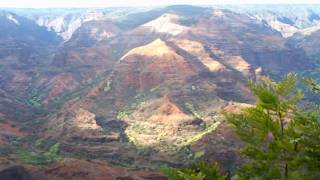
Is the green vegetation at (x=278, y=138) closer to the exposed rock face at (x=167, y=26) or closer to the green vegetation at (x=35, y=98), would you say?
the green vegetation at (x=35, y=98)

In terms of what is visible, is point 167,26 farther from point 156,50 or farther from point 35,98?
point 156,50

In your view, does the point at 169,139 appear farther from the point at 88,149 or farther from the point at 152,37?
the point at 152,37

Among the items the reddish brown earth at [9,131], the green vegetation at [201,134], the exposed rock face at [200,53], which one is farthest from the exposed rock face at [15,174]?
the exposed rock face at [200,53]

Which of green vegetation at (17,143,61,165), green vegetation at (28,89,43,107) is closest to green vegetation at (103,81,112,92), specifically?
green vegetation at (28,89,43,107)

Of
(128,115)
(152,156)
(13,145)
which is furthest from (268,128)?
(128,115)

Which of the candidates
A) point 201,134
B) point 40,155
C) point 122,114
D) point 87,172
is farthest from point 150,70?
point 87,172

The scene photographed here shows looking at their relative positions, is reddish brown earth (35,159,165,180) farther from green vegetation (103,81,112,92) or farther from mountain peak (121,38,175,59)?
mountain peak (121,38,175,59)
